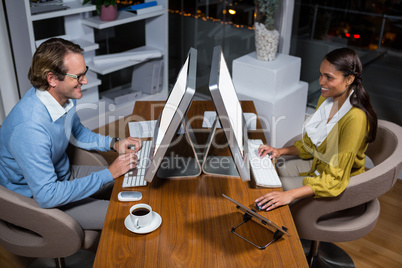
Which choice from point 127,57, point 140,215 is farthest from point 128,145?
point 127,57

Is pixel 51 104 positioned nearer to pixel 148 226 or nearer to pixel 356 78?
pixel 148 226

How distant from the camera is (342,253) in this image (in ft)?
7.93

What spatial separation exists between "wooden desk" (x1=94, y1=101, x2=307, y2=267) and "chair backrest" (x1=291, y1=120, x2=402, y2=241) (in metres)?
0.21

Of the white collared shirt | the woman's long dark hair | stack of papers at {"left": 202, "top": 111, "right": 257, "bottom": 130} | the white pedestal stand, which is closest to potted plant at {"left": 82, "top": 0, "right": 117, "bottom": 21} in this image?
the white pedestal stand

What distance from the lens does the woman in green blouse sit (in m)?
1.76

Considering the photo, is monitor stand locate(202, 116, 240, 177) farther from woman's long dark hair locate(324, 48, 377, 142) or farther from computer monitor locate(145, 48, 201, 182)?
woman's long dark hair locate(324, 48, 377, 142)

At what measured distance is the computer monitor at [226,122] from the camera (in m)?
1.45

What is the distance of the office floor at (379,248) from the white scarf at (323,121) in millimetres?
809

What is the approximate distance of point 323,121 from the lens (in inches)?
81.0

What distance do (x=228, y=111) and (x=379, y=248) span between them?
5.02 feet

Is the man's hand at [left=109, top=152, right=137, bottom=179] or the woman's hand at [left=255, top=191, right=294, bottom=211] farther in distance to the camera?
the man's hand at [left=109, top=152, right=137, bottom=179]

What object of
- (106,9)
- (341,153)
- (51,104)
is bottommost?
(341,153)

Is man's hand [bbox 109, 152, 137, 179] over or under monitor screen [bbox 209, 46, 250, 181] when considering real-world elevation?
under

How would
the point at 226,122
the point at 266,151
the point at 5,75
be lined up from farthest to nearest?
1. the point at 5,75
2. the point at 266,151
3. the point at 226,122
